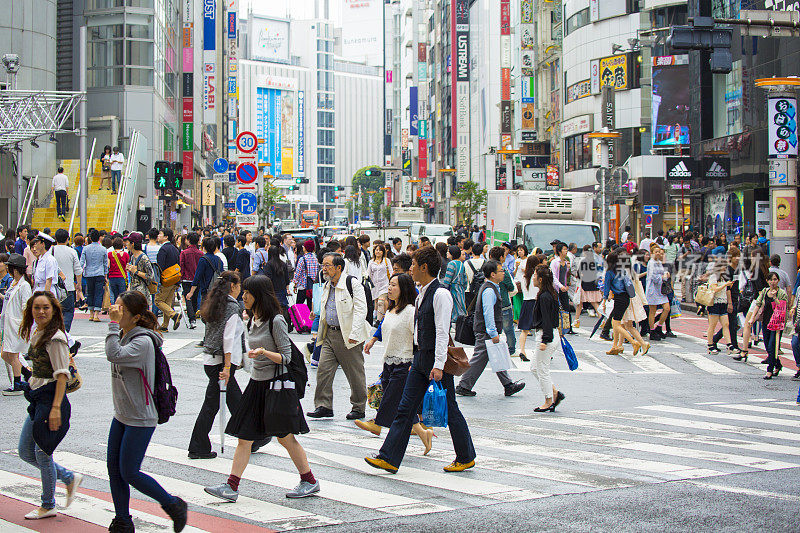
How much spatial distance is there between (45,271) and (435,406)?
7.83m

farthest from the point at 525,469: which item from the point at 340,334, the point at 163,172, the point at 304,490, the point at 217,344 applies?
the point at 163,172

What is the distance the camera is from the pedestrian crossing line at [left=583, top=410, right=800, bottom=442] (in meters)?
9.56

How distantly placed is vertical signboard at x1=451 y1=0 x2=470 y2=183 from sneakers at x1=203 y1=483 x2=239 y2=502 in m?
86.6

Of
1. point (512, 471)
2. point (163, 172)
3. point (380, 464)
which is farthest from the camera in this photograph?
point (163, 172)

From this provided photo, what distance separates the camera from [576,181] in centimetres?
A: 5544

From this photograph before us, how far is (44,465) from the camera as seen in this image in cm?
631

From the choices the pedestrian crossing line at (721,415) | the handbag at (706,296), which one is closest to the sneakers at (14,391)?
the pedestrian crossing line at (721,415)

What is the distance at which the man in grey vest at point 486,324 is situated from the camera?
11.3 metres

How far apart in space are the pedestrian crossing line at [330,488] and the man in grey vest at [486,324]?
13.2 feet

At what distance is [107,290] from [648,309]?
10918mm

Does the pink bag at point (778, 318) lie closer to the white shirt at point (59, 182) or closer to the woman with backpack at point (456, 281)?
the woman with backpack at point (456, 281)

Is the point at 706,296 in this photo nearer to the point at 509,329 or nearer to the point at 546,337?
the point at 509,329

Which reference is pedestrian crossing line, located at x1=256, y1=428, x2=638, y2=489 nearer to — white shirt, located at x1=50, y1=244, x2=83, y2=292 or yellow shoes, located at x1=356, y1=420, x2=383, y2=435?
yellow shoes, located at x1=356, y1=420, x2=383, y2=435

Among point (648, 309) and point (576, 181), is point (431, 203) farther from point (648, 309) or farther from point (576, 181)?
point (648, 309)
